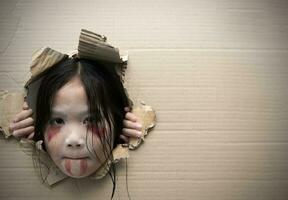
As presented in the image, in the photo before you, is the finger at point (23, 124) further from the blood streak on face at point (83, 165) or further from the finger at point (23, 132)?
the blood streak on face at point (83, 165)

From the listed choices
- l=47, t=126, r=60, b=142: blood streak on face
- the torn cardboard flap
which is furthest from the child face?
the torn cardboard flap

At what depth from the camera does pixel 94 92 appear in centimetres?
74

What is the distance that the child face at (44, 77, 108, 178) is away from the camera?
730 mm

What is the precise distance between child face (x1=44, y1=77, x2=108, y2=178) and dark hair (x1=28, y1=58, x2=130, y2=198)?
13 millimetres

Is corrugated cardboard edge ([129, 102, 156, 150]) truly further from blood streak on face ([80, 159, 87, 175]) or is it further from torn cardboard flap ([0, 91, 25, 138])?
torn cardboard flap ([0, 91, 25, 138])

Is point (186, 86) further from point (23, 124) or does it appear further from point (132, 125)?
point (23, 124)

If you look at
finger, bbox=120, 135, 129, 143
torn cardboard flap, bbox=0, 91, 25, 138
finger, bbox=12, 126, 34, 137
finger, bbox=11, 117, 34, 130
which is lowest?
finger, bbox=120, 135, 129, 143

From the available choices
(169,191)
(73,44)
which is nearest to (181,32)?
(73,44)

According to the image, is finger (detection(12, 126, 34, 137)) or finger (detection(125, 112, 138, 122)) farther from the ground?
finger (detection(125, 112, 138, 122))

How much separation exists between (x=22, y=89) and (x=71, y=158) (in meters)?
0.20

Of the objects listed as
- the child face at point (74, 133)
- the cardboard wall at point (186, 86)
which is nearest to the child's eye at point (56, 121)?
the child face at point (74, 133)

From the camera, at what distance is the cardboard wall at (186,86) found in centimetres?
79

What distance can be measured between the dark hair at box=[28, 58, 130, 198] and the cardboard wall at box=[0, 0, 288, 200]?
1.7 inches

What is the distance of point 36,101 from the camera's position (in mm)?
796
